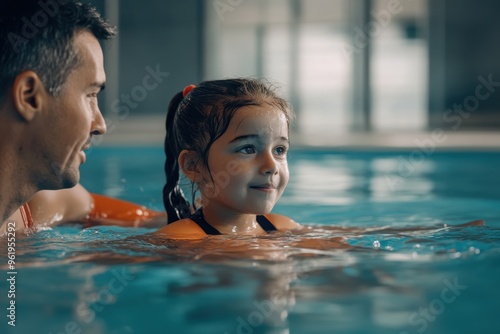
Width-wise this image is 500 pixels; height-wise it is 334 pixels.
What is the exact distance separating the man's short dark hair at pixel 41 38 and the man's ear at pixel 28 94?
2 cm

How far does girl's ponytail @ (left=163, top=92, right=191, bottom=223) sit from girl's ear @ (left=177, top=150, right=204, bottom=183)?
159 millimetres

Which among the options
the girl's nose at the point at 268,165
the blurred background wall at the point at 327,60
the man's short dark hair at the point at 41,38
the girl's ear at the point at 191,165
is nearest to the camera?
the man's short dark hair at the point at 41,38

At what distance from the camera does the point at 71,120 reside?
2.34 metres

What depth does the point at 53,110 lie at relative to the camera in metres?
2.31

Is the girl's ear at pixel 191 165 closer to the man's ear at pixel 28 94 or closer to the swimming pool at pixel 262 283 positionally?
the swimming pool at pixel 262 283

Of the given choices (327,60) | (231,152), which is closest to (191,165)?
(231,152)

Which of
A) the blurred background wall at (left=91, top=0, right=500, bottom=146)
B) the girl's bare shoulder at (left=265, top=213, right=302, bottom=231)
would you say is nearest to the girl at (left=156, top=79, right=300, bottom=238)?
the girl's bare shoulder at (left=265, top=213, right=302, bottom=231)

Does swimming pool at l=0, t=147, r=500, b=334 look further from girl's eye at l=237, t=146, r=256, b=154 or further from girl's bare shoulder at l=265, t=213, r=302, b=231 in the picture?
girl's eye at l=237, t=146, r=256, b=154

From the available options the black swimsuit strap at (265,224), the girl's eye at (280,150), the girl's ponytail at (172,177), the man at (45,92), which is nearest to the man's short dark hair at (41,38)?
the man at (45,92)

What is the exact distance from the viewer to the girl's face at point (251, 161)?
8.13ft

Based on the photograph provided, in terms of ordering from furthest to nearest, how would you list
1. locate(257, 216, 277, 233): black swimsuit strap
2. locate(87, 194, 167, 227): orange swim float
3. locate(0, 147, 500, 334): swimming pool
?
locate(87, 194, 167, 227): orange swim float
locate(257, 216, 277, 233): black swimsuit strap
locate(0, 147, 500, 334): swimming pool

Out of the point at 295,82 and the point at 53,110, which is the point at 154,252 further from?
the point at 295,82

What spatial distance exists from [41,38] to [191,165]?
25.7 inches

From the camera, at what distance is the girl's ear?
2.60 m
